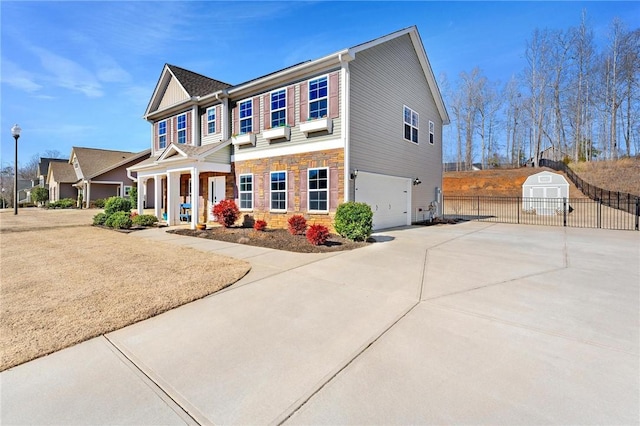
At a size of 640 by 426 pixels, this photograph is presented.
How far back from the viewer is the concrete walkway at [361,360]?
6.84 ft

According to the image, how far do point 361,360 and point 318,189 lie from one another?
8.86m

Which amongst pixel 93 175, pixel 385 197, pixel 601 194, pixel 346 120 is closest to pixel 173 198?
pixel 346 120

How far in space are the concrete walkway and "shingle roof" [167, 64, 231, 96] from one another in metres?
15.0

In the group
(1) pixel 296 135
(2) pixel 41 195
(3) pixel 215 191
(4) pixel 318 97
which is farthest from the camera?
(2) pixel 41 195

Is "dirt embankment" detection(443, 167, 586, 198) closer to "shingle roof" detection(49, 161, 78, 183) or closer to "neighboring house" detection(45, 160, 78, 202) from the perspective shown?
"neighboring house" detection(45, 160, 78, 202)

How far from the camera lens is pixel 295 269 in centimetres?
596

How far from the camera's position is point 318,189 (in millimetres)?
11258

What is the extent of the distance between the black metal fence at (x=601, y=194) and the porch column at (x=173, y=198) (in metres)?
25.0

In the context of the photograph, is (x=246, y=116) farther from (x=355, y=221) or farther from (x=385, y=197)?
(x=355, y=221)

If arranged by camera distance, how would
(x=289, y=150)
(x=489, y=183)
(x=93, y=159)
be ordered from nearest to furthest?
(x=289, y=150), (x=93, y=159), (x=489, y=183)

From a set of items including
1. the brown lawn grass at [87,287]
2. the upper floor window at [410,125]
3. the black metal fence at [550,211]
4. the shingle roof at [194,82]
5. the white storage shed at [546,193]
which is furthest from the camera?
the white storage shed at [546,193]

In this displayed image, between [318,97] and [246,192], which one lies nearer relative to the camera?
[318,97]

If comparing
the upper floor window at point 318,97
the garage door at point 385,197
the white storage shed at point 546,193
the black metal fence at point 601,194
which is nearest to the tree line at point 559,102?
the black metal fence at point 601,194

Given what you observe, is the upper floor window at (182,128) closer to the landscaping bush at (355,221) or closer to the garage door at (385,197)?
the garage door at (385,197)
